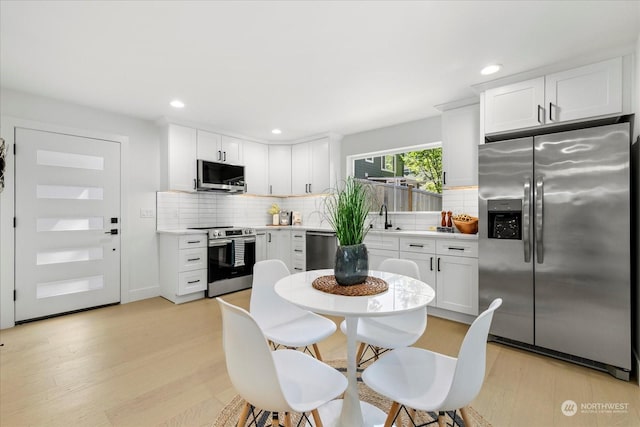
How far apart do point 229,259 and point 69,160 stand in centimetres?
221

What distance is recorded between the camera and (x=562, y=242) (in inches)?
92.0

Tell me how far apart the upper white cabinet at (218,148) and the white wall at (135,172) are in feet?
1.94

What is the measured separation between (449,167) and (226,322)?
3.13 metres

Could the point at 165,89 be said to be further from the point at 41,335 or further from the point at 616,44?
the point at 616,44

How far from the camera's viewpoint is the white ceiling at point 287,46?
1.88 meters

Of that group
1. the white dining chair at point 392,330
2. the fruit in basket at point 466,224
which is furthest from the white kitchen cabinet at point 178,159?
the fruit in basket at point 466,224

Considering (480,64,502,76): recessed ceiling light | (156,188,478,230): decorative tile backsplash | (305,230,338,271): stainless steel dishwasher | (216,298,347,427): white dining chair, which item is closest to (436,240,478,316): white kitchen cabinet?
(156,188,478,230): decorative tile backsplash

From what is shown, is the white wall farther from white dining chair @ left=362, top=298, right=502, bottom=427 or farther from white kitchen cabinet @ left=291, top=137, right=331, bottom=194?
white dining chair @ left=362, top=298, right=502, bottom=427

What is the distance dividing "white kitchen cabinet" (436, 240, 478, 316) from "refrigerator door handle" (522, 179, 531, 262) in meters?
0.50

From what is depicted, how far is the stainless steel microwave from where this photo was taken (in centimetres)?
423

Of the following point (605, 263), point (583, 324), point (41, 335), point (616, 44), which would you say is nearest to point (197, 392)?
point (41, 335)

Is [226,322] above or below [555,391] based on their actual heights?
above

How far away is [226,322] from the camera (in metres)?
1.11

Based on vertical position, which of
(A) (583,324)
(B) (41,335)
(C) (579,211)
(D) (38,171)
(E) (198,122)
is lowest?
(B) (41,335)
